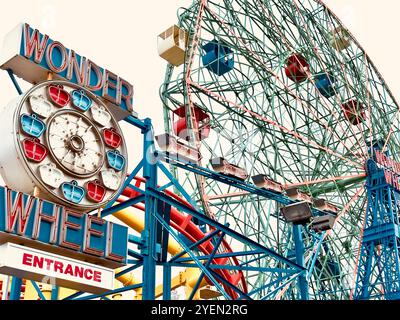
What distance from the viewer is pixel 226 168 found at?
1788 cm

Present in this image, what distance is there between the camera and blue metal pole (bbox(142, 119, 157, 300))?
1450 centimetres

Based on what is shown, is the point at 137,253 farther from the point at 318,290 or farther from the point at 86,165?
the point at 318,290

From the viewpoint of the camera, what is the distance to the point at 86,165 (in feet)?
43.8

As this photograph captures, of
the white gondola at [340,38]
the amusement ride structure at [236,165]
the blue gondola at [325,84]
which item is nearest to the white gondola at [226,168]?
the amusement ride structure at [236,165]

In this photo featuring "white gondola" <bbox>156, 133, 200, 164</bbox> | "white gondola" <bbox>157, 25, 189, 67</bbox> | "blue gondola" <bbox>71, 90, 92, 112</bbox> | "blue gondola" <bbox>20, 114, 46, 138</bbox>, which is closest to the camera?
"blue gondola" <bbox>20, 114, 46, 138</bbox>

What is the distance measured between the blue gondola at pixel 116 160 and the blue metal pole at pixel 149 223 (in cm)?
142

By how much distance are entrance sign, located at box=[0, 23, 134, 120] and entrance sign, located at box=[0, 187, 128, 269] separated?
2900mm

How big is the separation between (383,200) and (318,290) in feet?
17.3

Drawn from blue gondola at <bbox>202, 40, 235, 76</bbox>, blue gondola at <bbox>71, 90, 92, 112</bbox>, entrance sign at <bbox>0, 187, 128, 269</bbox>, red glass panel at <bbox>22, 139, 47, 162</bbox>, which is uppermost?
blue gondola at <bbox>202, 40, 235, 76</bbox>

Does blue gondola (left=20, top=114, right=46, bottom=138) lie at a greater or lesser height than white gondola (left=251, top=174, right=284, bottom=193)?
lesser


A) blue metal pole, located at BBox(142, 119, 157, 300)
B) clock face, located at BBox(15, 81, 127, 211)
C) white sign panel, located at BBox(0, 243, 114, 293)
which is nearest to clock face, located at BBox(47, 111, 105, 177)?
clock face, located at BBox(15, 81, 127, 211)

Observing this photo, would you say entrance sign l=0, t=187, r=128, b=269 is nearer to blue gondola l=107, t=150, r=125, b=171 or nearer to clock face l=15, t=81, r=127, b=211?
clock face l=15, t=81, r=127, b=211

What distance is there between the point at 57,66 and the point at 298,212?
Result: 7.29 metres
